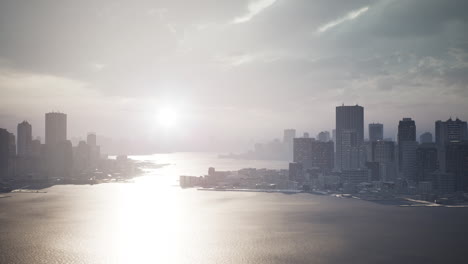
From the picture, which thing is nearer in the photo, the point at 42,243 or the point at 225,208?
the point at 42,243

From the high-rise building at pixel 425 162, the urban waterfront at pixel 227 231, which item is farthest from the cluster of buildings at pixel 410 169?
the urban waterfront at pixel 227 231

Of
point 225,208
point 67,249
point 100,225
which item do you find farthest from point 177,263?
point 225,208

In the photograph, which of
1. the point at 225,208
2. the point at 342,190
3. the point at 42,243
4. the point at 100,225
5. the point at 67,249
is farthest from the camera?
the point at 342,190

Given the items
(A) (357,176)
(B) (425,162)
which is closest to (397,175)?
(B) (425,162)

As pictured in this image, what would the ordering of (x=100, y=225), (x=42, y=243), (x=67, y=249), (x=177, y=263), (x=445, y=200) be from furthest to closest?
(x=445, y=200) → (x=100, y=225) → (x=42, y=243) → (x=67, y=249) → (x=177, y=263)

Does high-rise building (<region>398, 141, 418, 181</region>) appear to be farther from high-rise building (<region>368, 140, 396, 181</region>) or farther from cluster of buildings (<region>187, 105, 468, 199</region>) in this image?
high-rise building (<region>368, 140, 396, 181</region>)

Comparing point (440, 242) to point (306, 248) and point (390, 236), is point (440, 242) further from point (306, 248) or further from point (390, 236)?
point (306, 248)

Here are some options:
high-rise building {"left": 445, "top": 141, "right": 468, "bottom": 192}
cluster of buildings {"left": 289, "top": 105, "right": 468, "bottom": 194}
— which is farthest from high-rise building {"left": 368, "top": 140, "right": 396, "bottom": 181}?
high-rise building {"left": 445, "top": 141, "right": 468, "bottom": 192}

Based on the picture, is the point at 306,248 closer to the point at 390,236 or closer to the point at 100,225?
the point at 390,236
